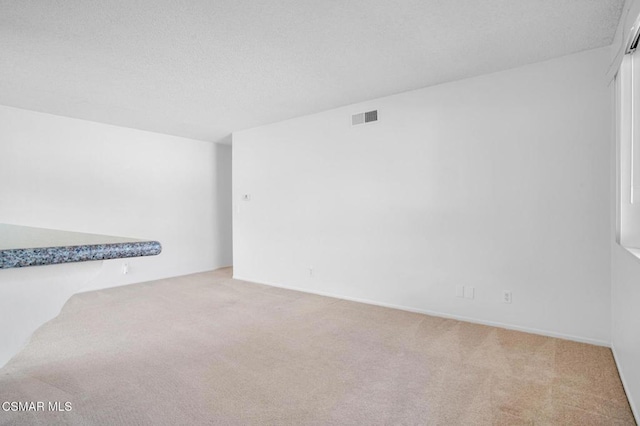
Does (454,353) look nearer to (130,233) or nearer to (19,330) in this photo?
(19,330)

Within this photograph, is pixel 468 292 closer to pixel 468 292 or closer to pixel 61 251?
pixel 468 292

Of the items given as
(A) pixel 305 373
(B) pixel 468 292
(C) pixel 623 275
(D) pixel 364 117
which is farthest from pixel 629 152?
(A) pixel 305 373

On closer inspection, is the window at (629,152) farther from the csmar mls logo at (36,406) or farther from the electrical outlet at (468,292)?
the csmar mls logo at (36,406)

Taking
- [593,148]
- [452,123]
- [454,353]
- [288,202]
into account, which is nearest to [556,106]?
[593,148]

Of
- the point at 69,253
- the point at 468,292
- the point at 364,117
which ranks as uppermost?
the point at 364,117

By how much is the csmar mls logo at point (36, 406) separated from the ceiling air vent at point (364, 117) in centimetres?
383

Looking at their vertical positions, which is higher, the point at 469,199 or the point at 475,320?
the point at 469,199

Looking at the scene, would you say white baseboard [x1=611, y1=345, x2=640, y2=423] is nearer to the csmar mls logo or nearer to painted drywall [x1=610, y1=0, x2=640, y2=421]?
painted drywall [x1=610, y1=0, x2=640, y2=421]

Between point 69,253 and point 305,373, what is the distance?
1.98m

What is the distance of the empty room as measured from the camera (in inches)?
78.3

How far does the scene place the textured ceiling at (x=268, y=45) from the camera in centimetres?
225

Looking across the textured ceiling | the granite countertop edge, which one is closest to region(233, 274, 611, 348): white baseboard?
the textured ceiling

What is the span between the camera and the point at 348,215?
4.39 meters

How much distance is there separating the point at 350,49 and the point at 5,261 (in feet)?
9.11
